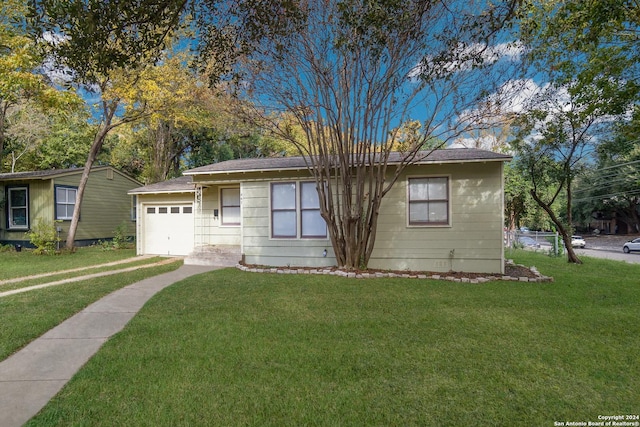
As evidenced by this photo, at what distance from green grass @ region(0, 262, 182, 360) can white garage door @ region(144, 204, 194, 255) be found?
4.80 m

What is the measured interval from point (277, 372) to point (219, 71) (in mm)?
4425

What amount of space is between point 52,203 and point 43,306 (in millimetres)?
11352

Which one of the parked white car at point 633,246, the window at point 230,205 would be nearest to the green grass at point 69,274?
the window at point 230,205

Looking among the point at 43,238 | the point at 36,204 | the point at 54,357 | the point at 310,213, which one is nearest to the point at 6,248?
the point at 36,204

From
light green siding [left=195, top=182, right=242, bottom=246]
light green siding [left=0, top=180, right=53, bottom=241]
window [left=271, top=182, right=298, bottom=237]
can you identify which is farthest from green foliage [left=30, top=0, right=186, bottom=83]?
light green siding [left=0, top=180, right=53, bottom=241]

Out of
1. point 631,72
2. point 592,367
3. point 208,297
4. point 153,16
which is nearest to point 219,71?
point 153,16

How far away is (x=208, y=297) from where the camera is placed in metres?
6.20

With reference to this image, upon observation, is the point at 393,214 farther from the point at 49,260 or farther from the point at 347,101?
the point at 49,260

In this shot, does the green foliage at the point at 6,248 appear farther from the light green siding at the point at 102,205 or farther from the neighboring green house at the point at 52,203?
the light green siding at the point at 102,205

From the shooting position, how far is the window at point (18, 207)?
14852 mm

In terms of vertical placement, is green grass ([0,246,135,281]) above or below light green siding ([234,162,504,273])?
below

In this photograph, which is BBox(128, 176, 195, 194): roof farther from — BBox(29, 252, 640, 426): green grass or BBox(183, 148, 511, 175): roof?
BBox(29, 252, 640, 426): green grass

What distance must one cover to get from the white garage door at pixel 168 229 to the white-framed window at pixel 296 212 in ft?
15.2

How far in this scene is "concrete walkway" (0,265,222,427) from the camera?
2755mm
